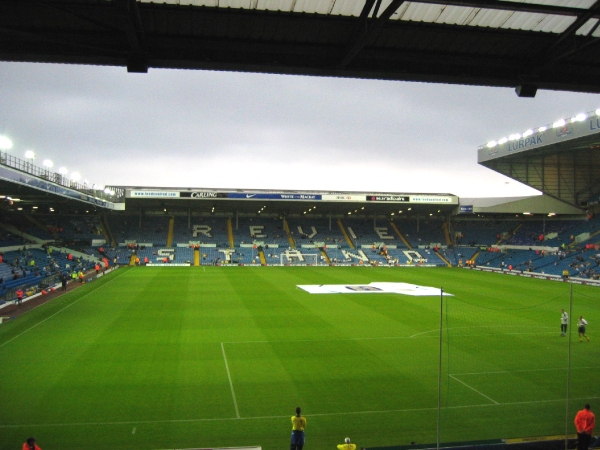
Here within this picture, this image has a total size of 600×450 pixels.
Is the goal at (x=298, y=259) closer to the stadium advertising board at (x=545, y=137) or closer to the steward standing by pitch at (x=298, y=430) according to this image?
the stadium advertising board at (x=545, y=137)

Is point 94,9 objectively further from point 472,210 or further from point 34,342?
point 472,210

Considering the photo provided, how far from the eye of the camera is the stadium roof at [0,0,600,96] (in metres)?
5.35

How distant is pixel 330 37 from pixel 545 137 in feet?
124

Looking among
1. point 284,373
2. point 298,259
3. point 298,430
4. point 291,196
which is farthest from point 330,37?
point 298,259

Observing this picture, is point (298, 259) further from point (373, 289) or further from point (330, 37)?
point (330, 37)

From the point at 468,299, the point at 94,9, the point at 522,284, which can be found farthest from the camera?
the point at 522,284

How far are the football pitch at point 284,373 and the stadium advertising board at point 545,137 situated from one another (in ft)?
49.3

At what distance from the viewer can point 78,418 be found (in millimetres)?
10391

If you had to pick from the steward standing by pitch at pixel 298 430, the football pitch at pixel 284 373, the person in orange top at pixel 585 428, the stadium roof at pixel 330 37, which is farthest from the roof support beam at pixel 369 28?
the person in orange top at pixel 585 428

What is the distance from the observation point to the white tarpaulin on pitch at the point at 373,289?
31812 millimetres

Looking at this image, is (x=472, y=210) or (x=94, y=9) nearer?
(x=94, y=9)

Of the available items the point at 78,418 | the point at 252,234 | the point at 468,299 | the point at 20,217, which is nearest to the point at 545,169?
the point at 468,299

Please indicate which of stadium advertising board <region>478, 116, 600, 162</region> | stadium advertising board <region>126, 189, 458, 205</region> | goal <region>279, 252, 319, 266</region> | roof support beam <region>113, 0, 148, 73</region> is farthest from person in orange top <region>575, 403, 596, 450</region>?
goal <region>279, 252, 319, 266</region>

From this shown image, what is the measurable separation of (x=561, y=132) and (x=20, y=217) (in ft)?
172
